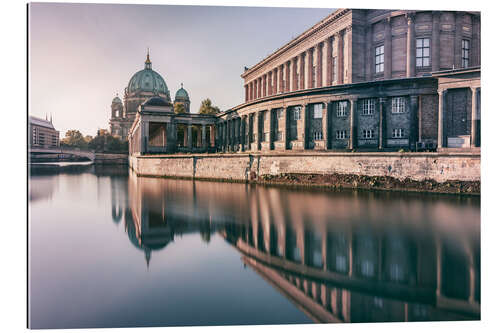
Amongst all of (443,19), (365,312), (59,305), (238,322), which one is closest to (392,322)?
(365,312)

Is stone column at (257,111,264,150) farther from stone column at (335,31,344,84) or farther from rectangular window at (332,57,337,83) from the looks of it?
stone column at (335,31,344,84)

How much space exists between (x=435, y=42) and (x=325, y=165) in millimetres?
14382

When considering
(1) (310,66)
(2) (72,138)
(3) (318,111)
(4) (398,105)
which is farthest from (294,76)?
(2) (72,138)

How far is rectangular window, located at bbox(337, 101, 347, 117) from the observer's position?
2570 centimetres

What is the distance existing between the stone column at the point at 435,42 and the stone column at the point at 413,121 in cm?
621

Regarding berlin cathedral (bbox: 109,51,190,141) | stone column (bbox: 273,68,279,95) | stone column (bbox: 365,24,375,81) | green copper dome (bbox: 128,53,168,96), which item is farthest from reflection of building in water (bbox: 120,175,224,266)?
green copper dome (bbox: 128,53,168,96)

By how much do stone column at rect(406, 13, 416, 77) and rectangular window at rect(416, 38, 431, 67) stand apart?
1.79 feet

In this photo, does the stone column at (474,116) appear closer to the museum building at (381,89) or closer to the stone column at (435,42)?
the museum building at (381,89)

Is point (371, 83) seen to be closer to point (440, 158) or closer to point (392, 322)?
point (440, 158)

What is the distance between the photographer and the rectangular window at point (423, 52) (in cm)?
2664

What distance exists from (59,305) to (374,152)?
1983 centimetres

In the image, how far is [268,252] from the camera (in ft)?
29.8

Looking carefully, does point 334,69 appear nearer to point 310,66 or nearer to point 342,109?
point 310,66

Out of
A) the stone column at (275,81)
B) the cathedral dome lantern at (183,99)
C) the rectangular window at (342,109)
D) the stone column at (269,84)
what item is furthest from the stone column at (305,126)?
the cathedral dome lantern at (183,99)
